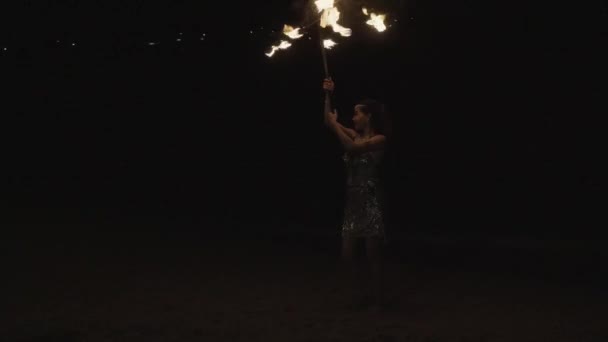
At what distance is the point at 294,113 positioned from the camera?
1305cm

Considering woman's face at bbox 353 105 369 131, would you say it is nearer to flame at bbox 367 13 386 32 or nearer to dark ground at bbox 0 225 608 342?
flame at bbox 367 13 386 32

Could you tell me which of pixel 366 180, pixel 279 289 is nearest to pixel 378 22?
pixel 366 180

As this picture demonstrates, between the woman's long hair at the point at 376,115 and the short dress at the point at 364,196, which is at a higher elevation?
the woman's long hair at the point at 376,115

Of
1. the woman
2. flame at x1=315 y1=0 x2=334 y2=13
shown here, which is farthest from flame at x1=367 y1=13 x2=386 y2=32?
the woman

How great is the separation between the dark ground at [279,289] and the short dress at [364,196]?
2.34 ft

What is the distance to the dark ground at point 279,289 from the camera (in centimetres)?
539

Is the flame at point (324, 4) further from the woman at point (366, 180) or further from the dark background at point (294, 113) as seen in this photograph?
the dark background at point (294, 113)

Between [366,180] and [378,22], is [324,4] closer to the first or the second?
[378,22]

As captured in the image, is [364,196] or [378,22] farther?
[378,22]

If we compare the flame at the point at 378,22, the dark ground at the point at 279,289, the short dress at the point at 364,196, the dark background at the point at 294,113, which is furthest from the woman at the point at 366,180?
the dark background at the point at 294,113

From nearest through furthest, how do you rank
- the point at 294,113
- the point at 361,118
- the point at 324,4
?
the point at 324,4, the point at 361,118, the point at 294,113

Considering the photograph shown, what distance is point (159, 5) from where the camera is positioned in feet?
47.7

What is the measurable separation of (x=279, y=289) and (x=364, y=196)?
5.16 ft

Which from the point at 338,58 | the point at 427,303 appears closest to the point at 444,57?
the point at 338,58
